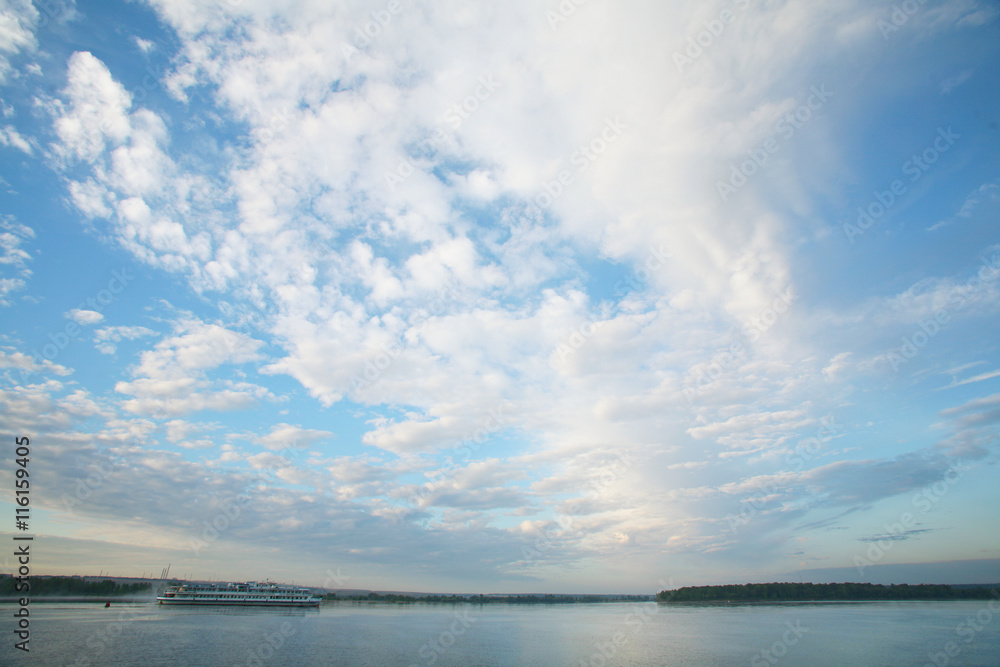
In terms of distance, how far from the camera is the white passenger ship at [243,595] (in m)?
135

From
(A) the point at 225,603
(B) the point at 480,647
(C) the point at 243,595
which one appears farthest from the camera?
(C) the point at 243,595

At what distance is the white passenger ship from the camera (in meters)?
135

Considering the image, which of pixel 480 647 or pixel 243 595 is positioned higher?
pixel 243 595

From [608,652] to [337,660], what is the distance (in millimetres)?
33641

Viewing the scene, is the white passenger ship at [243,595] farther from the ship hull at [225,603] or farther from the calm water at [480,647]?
the calm water at [480,647]

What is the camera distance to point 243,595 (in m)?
141

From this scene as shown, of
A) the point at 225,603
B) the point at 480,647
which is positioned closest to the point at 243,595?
Result: the point at 225,603

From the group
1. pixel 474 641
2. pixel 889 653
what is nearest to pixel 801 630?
pixel 889 653

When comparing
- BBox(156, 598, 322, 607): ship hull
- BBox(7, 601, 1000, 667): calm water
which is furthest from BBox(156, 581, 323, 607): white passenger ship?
BBox(7, 601, 1000, 667): calm water

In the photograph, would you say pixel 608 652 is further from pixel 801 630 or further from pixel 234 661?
pixel 801 630

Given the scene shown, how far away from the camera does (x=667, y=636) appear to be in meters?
77.8

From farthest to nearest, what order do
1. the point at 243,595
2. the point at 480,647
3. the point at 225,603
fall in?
the point at 243,595, the point at 225,603, the point at 480,647

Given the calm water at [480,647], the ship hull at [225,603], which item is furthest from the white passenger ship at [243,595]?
the calm water at [480,647]

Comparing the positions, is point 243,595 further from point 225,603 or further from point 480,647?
point 480,647
